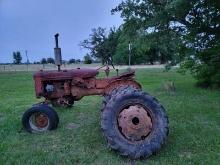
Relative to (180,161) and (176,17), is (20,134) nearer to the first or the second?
(180,161)

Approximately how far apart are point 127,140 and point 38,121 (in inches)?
109

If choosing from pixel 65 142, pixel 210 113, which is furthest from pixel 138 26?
pixel 65 142

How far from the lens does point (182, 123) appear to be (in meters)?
9.13

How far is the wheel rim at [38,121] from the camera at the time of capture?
8.73 m

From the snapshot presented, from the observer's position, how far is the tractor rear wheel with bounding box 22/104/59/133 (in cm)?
870

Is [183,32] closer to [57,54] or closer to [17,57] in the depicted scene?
[57,54]

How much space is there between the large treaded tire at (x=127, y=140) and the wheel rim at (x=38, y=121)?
2.25 meters

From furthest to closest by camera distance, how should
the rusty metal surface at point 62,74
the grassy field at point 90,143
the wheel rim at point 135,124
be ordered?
the rusty metal surface at point 62,74 < the wheel rim at point 135,124 < the grassy field at point 90,143

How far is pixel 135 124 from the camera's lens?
6738 mm

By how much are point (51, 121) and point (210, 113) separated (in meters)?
4.27

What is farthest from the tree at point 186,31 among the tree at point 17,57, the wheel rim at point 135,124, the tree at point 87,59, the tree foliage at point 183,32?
the tree at point 17,57

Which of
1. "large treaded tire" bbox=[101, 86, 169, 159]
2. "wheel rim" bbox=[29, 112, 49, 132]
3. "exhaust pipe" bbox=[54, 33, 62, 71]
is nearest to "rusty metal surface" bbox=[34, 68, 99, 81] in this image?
"exhaust pipe" bbox=[54, 33, 62, 71]

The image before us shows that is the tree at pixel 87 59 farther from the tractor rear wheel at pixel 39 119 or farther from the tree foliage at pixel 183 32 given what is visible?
the tractor rear wheel at pixel 39 119

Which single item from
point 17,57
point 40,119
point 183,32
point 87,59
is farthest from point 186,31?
point 17,57
